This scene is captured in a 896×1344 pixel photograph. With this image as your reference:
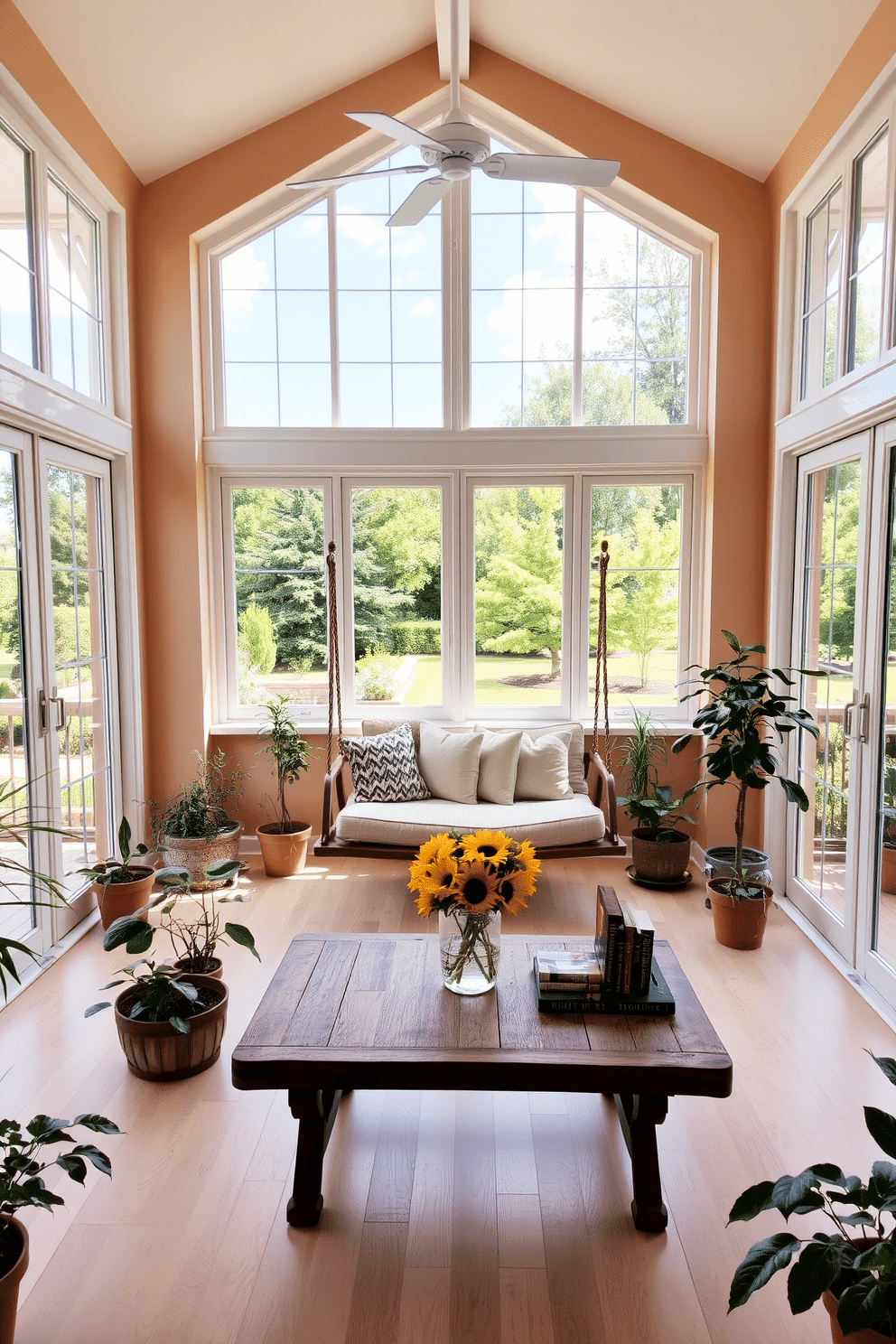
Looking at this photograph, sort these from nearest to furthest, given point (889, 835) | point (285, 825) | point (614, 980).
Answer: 1. point (614, 980)
2. point (889, 835)
3. point (285, 825)

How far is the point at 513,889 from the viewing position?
2.42 m

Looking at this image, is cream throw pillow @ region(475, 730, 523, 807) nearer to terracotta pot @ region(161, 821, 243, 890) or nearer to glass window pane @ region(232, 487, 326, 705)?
glass window pane @ region(232, 487, 326, 705)

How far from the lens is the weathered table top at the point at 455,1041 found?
2.11 metres

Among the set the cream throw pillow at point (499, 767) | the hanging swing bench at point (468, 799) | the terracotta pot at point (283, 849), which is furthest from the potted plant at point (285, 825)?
the cream throw pillow at point (499, 767)

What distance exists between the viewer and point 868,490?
3.63 metres

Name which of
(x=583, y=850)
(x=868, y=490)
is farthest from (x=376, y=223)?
(x=583, y=850)

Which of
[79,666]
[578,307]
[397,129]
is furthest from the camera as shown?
[578,307]

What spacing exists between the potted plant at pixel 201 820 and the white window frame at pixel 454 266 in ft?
6.46

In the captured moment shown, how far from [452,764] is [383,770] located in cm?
Answer: 38

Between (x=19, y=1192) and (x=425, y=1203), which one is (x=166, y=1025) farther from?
(x=19, y=1192)

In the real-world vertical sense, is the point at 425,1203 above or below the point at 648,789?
below

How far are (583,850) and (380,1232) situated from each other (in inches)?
89.7

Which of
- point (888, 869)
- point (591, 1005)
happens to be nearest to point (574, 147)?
point (888, 869)

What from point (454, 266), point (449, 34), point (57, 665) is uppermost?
point (449, 34)
